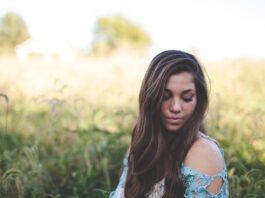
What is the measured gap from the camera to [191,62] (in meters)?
2.03

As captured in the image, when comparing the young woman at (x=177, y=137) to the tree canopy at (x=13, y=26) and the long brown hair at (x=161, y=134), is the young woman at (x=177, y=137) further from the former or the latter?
the tree canopy at (x=13, y=26)

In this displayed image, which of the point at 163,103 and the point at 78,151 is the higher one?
the point at 163,103

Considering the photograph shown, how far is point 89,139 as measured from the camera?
3643 mm

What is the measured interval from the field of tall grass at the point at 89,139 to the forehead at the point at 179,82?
31.5 inches

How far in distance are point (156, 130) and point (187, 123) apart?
0.18 meters

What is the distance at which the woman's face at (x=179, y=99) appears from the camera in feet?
6.52

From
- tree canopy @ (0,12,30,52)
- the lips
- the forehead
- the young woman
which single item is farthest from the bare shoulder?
tree canopy @ (0,12,30,52)

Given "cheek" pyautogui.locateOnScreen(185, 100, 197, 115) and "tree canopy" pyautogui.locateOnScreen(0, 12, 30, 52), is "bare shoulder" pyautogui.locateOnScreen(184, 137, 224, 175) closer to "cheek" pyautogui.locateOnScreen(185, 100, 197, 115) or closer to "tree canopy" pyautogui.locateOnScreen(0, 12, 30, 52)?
"cheek" pyautogui.locateOnScreen(185, 100, 197, 115)

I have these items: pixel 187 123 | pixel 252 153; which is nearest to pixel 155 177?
pixel 187 123

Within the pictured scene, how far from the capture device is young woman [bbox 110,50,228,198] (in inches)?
75.4

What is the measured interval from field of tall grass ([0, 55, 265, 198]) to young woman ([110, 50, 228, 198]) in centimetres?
59

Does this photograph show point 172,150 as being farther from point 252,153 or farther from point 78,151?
point 78,151

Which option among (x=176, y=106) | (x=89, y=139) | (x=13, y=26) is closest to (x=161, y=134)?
(x=176, y=106)

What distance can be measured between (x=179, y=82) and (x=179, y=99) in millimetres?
80
